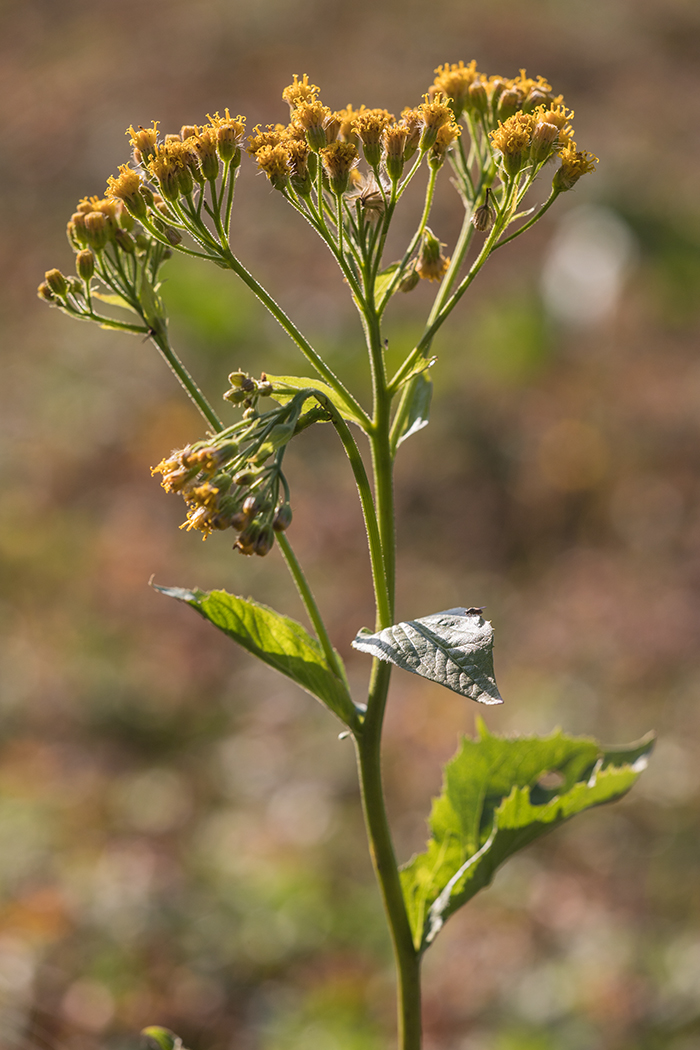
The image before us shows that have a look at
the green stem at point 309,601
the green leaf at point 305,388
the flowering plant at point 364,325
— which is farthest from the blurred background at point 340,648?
the green leaf at point 305,388

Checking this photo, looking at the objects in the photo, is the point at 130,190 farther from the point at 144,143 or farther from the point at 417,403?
the point at 417,403

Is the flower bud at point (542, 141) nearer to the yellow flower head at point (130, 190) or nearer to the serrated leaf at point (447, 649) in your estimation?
the yellow flower head at point (130, 190)

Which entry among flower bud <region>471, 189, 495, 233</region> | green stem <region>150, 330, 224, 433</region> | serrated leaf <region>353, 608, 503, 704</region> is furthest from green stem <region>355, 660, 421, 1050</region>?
flower bud <region>471, 189, 495, 233</region>

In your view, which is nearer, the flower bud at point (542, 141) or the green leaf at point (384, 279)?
the flower bud at point (542, 141)

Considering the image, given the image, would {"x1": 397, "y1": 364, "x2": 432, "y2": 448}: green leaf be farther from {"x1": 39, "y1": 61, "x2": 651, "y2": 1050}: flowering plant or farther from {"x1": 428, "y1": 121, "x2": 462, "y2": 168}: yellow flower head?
{"x1": 428, "y1": 121, "x2": 462, "y2": 168}: yellow flower head

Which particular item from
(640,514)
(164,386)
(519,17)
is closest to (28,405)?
(164,386)
